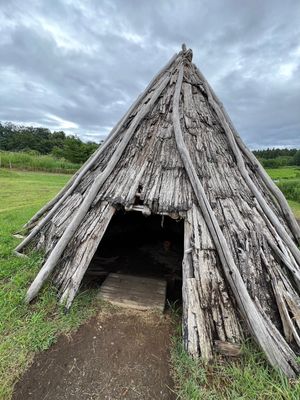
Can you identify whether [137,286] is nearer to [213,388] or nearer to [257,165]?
[213,388]

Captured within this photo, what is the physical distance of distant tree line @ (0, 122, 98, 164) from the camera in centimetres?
2928

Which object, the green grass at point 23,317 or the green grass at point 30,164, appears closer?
the green grass at point 23,317

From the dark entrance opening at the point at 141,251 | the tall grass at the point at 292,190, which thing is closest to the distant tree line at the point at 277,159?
the tall grass at the point at 292,190

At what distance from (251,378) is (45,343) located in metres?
2.19

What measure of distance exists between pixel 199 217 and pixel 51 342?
2.31 m

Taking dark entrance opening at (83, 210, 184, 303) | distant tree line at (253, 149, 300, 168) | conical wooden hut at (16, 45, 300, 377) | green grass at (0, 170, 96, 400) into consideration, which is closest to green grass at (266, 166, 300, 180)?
distant tree line at (253, 149, 300, 168)

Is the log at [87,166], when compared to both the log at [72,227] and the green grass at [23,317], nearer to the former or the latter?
the green grass at [23,317]

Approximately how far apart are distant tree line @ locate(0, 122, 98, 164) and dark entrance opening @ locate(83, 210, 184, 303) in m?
24.3

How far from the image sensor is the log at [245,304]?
7.48ft

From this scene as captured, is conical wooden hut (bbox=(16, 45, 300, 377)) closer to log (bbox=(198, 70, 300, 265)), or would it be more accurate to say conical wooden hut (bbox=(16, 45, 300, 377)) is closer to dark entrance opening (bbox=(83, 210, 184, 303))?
log (bbox=(198, 70, 300, 265))

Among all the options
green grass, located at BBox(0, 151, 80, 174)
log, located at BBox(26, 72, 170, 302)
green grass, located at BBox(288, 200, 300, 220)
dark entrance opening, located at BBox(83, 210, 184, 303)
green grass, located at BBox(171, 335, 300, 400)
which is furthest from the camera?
green grass, located at BBox(0, 151, 80, 174)

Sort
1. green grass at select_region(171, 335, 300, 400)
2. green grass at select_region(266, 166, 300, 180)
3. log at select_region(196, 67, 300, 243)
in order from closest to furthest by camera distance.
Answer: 1. green grass at select_region(171, 335, 300, 400)
2. log at select_region(196, 67, 300, 243)
3. green grass at select_region(266, 166, 300, 180)

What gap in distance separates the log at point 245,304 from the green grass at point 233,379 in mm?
132

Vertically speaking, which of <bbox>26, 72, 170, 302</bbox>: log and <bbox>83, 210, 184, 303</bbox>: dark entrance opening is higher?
<bbox>26, 72, 170, 302</bbox>: log
